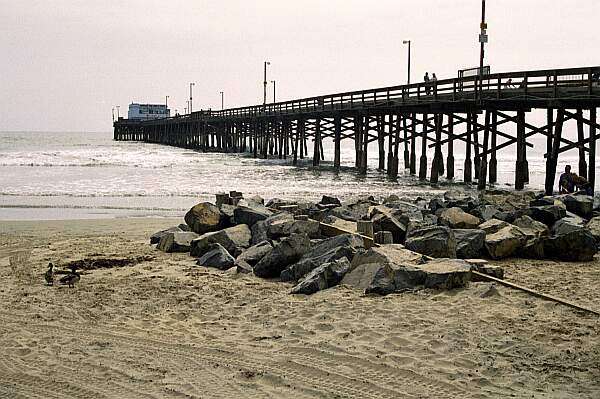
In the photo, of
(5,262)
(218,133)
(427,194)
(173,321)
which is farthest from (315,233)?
(218,133)

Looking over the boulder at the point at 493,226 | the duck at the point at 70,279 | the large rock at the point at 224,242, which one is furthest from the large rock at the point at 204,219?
the boulder at the point at 493,226

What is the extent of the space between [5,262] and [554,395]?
7.94m

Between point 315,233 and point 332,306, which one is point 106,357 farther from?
point 315,233

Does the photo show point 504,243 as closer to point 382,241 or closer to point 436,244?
point 436,244

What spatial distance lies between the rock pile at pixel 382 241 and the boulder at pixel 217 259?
0.01 metres

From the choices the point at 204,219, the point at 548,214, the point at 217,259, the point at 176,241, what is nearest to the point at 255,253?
the point at 217,259

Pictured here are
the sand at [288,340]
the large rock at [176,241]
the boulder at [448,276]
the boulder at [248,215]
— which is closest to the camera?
the sand at [288,340]

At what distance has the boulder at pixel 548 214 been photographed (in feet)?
33.4

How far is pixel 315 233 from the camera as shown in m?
9.75

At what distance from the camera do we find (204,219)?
11000 millimetres

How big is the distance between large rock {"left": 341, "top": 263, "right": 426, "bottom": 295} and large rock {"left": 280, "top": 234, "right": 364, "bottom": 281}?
1.72ft

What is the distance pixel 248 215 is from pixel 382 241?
2698mm

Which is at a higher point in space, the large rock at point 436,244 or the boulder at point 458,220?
the boulder at point 458,220

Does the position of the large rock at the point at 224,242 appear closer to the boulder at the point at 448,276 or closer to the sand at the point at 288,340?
the sand at the point at 288,340
